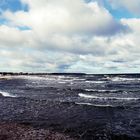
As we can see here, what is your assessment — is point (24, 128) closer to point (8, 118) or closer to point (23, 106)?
point (8, 118)

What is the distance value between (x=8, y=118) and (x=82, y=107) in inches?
299

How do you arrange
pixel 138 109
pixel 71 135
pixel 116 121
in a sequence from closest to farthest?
pixel 71 135, pixel 116 121, pixel 138 109

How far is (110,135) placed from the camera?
16453 mm

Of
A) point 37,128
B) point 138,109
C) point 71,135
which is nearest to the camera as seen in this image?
point 71,135

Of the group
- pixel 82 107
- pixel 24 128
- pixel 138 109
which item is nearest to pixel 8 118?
pixel 24 128

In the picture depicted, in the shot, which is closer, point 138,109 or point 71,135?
point 71,135

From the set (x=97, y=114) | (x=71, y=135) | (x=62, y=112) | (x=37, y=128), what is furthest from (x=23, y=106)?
(x=71, y=135)

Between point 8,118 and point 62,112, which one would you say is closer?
point 8,118

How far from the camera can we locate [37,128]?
1761cm

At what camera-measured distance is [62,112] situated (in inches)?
942

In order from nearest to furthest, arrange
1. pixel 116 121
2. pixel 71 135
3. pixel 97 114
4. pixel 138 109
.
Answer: pixel 71 135, pixel 116 121, pixel 97 114, pixel 138 109

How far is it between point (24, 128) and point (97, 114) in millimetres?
7707

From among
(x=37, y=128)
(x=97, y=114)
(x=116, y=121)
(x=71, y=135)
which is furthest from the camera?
(x=97, y=114)

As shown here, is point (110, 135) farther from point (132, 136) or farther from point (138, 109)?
point (138, 109)
